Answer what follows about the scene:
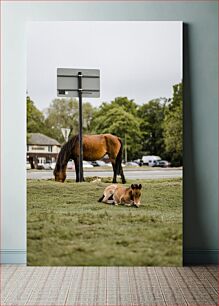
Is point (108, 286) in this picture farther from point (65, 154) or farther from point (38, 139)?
point (38, 139)

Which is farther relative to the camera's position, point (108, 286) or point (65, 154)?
point (65, 154)

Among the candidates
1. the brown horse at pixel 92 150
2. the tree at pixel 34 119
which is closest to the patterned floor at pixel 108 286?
the brown horse at pixel 92 150

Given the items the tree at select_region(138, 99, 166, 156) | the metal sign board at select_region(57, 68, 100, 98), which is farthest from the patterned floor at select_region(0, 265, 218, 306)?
the metal sign board at select_region(57, 68, 100, 98)

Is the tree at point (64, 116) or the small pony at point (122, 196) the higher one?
the tree at point (64, 116)

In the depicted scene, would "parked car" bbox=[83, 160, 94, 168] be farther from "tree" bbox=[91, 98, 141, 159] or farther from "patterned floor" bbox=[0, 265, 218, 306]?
"patterned floor" bbox=[0, 265, 218, 306]

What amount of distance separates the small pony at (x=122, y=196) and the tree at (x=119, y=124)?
11.0 inches

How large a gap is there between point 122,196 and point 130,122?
0.62m

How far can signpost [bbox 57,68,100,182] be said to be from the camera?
17.0 ft

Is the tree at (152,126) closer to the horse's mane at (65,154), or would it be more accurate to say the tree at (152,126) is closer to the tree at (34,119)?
the horse's mane at (65,154)

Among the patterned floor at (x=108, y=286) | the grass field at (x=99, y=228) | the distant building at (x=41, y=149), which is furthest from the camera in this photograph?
the distant building at (x=41, y=149)

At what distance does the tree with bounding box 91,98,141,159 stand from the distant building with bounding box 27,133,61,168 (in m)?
0.37

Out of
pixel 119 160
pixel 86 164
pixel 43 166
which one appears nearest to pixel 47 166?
pixel 43 166

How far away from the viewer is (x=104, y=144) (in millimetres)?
5285

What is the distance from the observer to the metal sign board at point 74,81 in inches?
204
